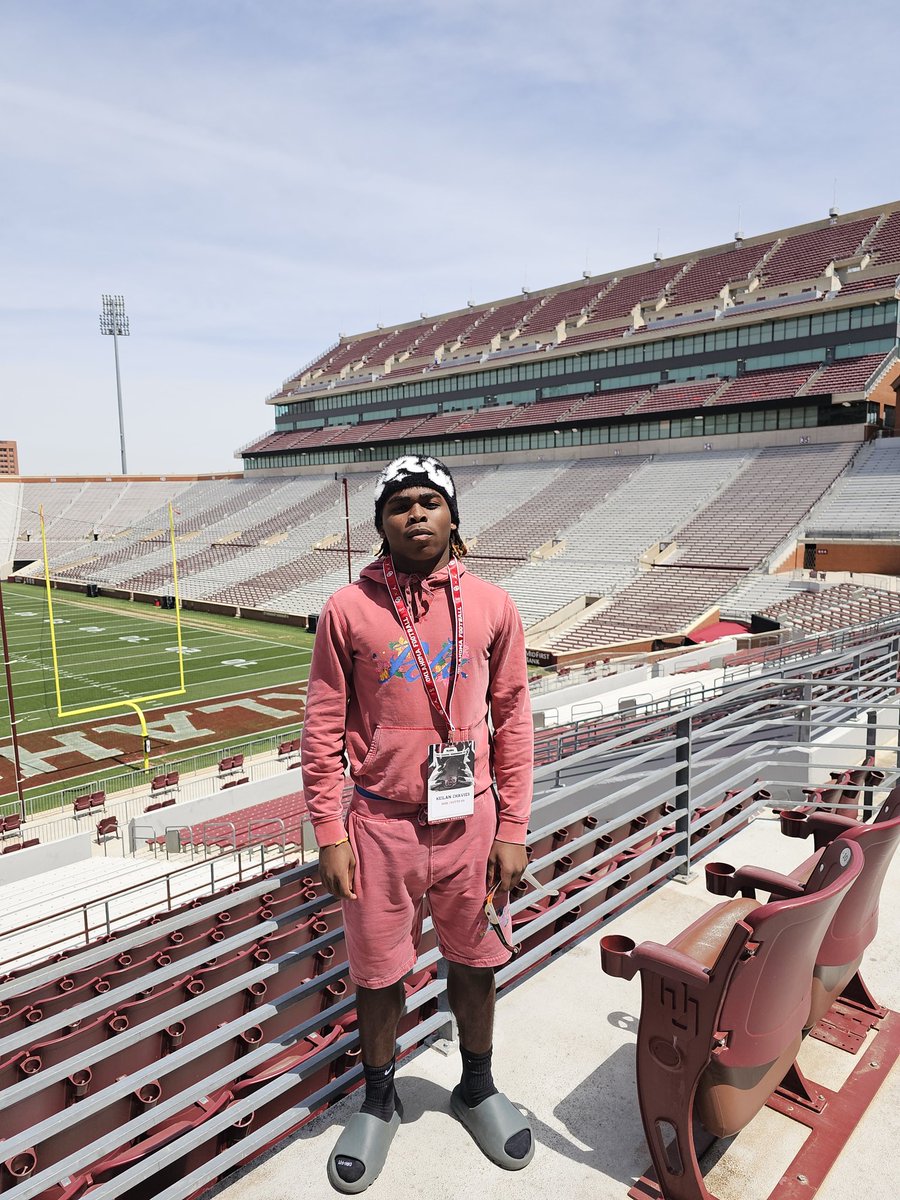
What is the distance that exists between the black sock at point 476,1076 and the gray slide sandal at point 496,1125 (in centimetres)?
2

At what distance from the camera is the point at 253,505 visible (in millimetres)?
58406

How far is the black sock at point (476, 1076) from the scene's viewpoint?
2484mm

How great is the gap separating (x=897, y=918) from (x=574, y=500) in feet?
123

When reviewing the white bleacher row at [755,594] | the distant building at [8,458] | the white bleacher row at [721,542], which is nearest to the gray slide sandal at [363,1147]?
the white bleacher row at [721,542]

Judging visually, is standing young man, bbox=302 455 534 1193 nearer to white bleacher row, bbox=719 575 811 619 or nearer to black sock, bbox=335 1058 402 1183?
black sock, bbox=335 1058 402 1183

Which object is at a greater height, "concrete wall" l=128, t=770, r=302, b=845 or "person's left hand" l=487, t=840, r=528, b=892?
"person's left hand" l=487, t=840, r=528, b=892

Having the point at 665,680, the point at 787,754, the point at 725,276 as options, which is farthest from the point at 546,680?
the point at 725,276

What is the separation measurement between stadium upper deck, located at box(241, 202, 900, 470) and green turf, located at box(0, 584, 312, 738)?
2258 cm

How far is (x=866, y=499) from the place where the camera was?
30.2m

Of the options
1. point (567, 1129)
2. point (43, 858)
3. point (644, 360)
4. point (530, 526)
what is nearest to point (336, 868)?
point (567, 1129)

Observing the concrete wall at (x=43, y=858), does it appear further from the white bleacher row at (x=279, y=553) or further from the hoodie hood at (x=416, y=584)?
the white bleacher row at (x=279, y=553)

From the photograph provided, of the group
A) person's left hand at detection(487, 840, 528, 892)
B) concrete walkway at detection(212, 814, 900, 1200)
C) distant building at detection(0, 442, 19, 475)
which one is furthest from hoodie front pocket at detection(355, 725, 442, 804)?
distant building at detection(0, 442, 19, 475)

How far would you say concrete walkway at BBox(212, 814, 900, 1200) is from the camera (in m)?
2.28

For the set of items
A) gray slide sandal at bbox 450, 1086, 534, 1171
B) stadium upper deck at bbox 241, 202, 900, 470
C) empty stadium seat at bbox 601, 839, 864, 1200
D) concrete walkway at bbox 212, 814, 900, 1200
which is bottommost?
concrete walkway at bbox 212, 814, 900, 1200
